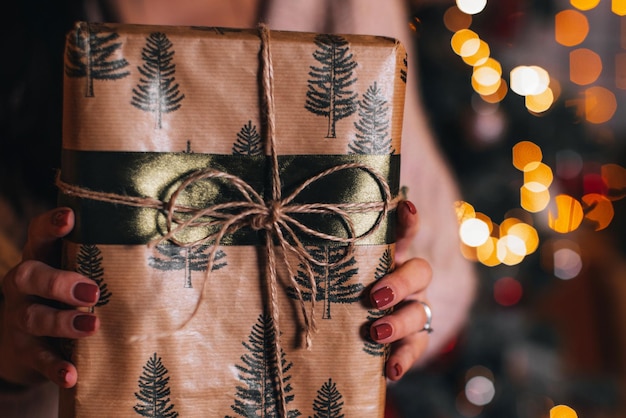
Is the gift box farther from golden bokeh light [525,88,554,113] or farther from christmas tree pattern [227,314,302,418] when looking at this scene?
golden bokeh light [525,88,554,113]

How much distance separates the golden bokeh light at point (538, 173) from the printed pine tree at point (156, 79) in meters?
1.09

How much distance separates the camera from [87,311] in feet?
2.11

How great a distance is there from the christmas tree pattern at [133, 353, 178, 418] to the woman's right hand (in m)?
0.08

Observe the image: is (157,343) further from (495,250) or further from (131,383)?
(495,250)

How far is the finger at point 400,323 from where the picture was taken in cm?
68

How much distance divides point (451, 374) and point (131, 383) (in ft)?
3.40

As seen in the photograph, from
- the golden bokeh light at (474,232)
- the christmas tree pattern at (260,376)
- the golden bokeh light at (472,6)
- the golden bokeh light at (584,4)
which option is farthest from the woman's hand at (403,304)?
the golden bokeh light at (584,4)

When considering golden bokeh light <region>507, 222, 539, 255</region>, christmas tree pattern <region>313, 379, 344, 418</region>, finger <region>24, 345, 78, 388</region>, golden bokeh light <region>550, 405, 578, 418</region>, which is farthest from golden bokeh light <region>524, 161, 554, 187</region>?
finger <region>24, 345, 78, 388</region>

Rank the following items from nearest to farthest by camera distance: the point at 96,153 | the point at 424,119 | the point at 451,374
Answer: the point at 96,153
the point at 424,119
the point at 451,374

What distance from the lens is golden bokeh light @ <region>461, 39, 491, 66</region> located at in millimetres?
1381

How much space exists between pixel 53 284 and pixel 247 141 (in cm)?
29

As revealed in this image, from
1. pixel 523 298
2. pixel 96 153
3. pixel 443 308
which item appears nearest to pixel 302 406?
pixel 96 153

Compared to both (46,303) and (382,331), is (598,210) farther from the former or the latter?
(46,303)

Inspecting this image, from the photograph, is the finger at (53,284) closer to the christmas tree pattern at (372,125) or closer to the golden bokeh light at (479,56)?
the christmas tree pattern at (372,125)
